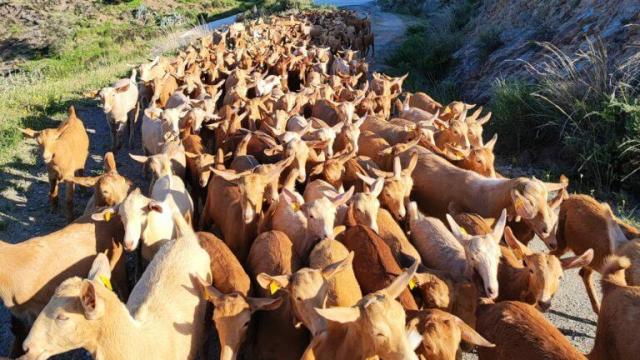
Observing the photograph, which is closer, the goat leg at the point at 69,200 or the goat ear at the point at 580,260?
the goat ear at the point at 580,260

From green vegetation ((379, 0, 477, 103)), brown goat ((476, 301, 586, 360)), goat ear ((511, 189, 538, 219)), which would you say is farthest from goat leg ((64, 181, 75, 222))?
green vegetation ((379, 0, 477, 103))

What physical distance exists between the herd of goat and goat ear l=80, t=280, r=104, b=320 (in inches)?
0.4

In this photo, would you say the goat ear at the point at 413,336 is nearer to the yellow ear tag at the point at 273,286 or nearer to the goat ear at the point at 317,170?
the yellow ear tag at the point at 273,286

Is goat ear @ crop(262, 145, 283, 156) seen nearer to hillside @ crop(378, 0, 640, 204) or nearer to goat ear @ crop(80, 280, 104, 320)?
goat ear @ crop(80, 280, 104, 320)

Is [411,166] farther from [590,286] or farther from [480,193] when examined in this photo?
[590,286]

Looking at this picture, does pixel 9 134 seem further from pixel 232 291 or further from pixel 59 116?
pixel 232 291

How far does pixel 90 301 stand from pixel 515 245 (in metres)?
3.79

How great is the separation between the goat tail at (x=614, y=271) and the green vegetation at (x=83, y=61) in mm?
9433

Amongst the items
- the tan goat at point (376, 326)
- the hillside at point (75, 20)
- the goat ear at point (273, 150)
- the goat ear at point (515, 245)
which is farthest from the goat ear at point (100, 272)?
the hillside at point (75, 20)

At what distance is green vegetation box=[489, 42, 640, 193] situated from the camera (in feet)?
28.5

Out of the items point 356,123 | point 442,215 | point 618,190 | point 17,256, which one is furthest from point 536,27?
point 17,256

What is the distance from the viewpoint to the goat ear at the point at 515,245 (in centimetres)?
500

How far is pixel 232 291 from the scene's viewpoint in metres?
4.39

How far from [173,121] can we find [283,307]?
487 cm
